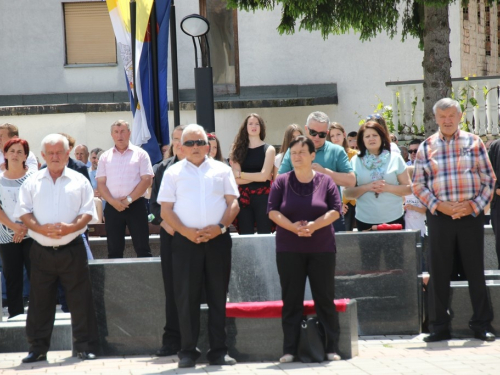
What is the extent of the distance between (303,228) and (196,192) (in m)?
0.93

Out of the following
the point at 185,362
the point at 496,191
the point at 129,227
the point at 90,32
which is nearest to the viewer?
the point at 185,362

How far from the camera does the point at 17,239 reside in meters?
9.47

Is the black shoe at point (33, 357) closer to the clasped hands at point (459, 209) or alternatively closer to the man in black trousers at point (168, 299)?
the man in black trousers at point (168, 299)

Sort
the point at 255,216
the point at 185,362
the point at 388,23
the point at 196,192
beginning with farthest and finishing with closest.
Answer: the point at 388,23
the point at 255,216
the point at 196,192
the point at 185,362

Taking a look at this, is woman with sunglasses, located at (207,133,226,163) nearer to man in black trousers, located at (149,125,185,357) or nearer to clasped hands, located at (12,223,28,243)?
man in black trousers, located at (149,125,185,357)

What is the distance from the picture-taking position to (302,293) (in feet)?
25.1

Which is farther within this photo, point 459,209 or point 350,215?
point 350,215

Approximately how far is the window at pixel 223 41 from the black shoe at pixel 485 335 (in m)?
13.3

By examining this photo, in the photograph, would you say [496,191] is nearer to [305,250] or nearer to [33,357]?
[305,250]

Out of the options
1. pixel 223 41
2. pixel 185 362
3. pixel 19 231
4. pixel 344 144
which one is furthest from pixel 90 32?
pixel 185 362

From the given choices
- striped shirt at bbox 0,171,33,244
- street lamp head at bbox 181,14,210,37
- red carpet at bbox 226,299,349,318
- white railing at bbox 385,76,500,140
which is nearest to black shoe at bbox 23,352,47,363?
red carpet at bbox 226,299,349,318

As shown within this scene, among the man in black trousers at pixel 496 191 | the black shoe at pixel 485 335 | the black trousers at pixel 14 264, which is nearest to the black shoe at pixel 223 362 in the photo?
the black shoe at pixel 485 335

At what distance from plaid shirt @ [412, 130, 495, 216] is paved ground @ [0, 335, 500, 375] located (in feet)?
4.05

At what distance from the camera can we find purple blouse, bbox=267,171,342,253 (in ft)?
24.9
